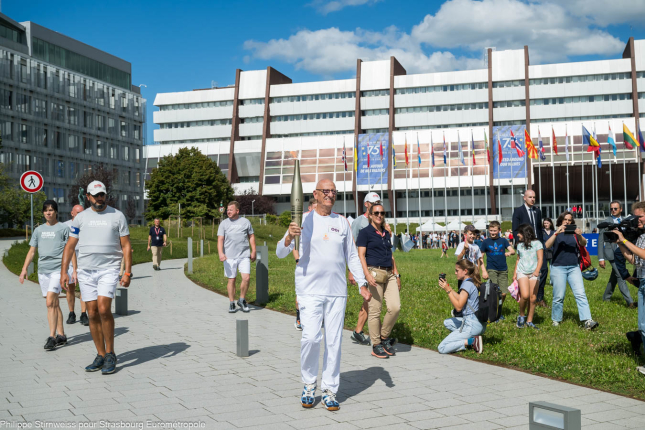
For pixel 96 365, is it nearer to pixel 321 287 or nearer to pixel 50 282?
pixel 50 282

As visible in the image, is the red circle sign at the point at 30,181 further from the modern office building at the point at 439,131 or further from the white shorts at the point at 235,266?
the modern office building at the point at 439,131

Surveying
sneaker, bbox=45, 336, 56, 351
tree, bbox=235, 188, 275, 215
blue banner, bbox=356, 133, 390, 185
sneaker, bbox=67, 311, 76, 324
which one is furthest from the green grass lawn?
tree, bbox=235, 188, 275, 215

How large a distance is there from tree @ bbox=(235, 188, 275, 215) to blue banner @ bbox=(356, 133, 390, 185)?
11.9m

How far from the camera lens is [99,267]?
6.93 meters

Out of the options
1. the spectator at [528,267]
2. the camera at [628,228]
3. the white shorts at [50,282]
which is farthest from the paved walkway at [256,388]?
the spectator at [528,267]

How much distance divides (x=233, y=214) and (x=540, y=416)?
344 inches

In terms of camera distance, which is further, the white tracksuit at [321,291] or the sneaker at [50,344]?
the sneaker at [50,344]

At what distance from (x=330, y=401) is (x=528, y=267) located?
5195mm

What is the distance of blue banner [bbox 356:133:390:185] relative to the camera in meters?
72.3

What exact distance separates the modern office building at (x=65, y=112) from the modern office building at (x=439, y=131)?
5.74 m

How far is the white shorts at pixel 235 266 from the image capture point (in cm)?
1157

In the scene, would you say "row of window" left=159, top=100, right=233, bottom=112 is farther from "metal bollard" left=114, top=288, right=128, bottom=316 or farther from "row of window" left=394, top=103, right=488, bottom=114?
"metal bollard" left=114, top=288, right=128, bottom=316

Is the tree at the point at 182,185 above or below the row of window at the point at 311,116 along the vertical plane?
below

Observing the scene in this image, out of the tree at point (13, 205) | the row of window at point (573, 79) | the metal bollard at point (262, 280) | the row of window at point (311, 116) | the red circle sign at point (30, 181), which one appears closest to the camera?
the metal bollard at point (262, 280)
